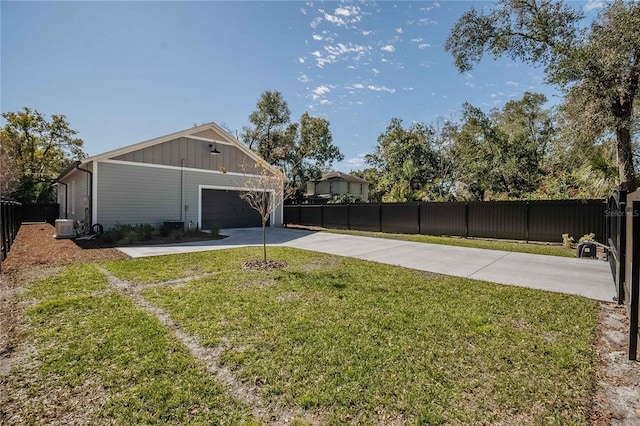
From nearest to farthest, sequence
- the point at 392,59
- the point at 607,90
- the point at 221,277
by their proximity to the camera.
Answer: the point at 221,277 → the point at 607,90 → the point at 392,59

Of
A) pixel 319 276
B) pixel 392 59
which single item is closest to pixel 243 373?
pixel 319 276

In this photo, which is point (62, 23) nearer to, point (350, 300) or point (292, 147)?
point (350, 300)

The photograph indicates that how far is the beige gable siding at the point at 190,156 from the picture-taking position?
12711 mm

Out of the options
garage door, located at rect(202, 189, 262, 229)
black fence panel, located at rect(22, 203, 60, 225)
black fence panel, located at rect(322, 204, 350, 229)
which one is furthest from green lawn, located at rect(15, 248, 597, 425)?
black fence panel, located at rect(22, 203, 60, 225)

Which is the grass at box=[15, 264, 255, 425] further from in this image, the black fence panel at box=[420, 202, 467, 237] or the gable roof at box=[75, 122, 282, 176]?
the black fence panel at box=[420, 202, 467, 237]

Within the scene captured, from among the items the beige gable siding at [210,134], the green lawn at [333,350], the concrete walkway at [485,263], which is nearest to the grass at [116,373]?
the green lawn at [333,350]

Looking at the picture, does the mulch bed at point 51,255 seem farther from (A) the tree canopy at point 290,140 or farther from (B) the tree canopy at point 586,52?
(A) the tree canopy at point 290,140

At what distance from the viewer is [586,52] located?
845cm

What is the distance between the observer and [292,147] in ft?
92.5

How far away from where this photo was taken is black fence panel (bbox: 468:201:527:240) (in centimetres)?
1115

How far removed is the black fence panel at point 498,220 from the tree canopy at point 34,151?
97.7ft

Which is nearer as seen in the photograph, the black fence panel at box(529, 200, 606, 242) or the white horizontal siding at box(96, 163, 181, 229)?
the black fence panel at box(529, 200, 606, 242)

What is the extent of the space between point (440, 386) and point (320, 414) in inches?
40.9

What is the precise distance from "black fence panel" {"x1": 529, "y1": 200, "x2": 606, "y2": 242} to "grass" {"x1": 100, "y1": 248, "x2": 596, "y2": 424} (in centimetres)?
687
